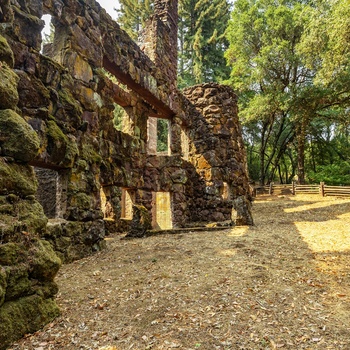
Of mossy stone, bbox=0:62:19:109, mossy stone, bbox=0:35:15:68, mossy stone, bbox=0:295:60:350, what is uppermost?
mossy stone, bbox=0:35:15:68

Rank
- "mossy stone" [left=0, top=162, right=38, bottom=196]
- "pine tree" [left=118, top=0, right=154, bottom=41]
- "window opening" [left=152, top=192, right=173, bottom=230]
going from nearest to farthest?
1. "mossy stone" [left=0, top=162, right=38, bottom=196]
2. "window opening" [left=152, top=192, right=173, bottom=230]
3. "pine tree" [left=118, top=0, right=154, bottom=41]

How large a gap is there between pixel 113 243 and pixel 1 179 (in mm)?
4562

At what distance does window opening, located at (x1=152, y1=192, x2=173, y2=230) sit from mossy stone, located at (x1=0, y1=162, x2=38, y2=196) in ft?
29.9

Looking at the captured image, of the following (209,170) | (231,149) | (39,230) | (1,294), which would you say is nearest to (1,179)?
(39,230)

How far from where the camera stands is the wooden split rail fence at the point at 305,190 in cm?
1900

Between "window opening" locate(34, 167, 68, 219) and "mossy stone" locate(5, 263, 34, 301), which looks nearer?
"mossy stone" locate(5, 263, 34, 301)

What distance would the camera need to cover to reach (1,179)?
2.85 meters

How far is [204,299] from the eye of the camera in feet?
11.8

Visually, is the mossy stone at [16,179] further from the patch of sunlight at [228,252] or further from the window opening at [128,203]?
the window opening at [128,203]

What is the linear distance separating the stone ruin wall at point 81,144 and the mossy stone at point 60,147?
0.07 ft

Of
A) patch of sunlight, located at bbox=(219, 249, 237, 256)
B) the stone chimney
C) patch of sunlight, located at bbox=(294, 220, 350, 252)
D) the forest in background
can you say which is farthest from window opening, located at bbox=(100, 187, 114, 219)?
the forest in background

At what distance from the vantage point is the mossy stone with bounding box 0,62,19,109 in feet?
9.91

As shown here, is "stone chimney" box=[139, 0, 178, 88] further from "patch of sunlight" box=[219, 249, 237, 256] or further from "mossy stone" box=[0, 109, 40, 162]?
"mossy stone" box=[0, 109, 40, 162]

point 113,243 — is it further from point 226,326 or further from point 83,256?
point 226,326
